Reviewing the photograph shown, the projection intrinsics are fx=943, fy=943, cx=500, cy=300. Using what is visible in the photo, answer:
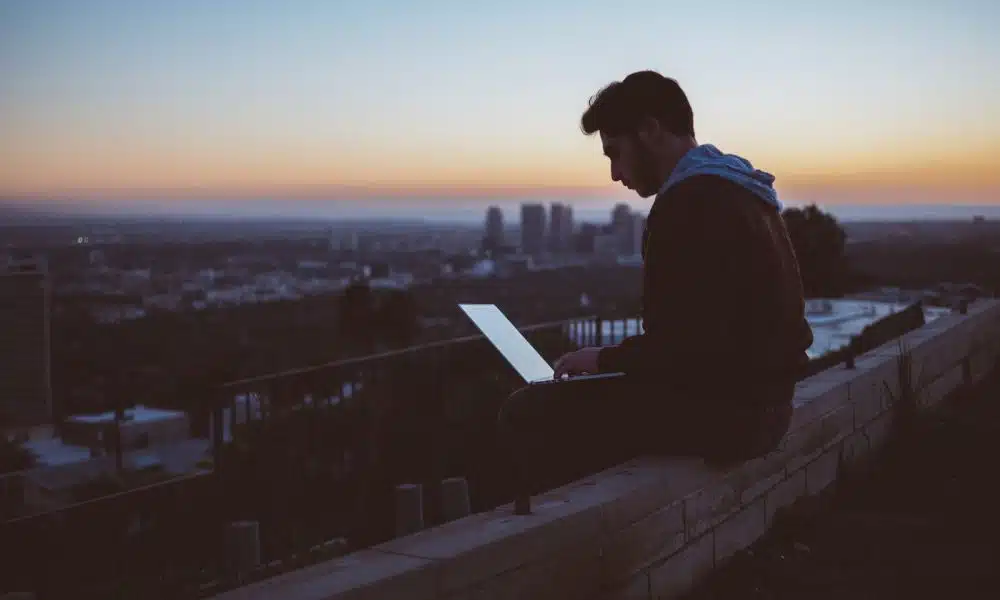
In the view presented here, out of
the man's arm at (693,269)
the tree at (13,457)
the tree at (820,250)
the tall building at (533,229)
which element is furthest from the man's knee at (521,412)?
the tall building at (533,229)

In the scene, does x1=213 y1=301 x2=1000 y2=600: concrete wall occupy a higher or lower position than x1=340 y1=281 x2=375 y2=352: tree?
higher

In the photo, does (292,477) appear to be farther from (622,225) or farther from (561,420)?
(622,225)

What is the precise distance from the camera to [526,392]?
8.68ft

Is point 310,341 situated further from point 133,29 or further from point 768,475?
point 768,475

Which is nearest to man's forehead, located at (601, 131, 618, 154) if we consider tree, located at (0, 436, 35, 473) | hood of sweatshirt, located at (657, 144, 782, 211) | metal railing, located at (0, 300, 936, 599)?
hood of sweatshirt, located at (657, 144, 782, 211)

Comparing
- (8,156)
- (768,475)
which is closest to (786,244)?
(768,475)

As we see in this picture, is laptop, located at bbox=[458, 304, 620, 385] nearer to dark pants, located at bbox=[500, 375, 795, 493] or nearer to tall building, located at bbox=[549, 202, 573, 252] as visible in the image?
dark pants, located at bbox=[500, 375, 795, 493]

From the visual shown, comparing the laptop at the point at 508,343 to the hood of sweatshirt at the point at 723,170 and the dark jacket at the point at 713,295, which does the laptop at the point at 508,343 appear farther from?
the hood of sweatshirt at the point at 723,170

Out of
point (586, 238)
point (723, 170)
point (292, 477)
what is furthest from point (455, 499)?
point (586, 238)

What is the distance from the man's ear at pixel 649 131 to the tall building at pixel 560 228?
54.2 meters

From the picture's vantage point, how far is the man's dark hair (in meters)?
2.58

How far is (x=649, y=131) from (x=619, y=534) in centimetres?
109

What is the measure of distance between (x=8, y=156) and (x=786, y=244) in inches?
1108

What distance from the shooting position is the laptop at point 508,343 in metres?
2.87
